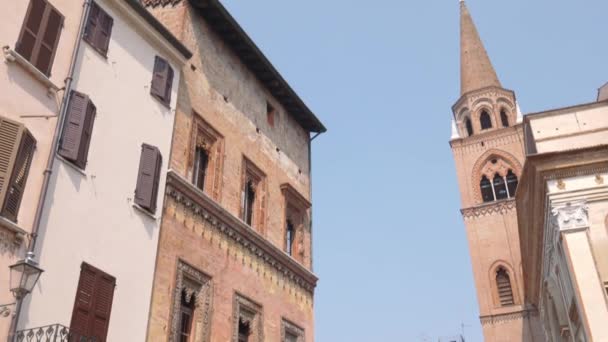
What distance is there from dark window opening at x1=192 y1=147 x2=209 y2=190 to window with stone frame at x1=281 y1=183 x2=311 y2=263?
136 inches

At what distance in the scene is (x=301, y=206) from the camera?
1797 cm

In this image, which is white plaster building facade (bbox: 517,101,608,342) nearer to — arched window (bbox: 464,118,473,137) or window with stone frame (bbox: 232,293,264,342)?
window with stone frame (bbox: 232,293,264,342)

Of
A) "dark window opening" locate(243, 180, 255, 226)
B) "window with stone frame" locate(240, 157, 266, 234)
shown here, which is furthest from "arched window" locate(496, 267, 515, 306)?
"dark window opening" locate(243, 180, 255, 226)

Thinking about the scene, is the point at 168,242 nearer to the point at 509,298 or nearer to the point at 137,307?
the point at 137,307

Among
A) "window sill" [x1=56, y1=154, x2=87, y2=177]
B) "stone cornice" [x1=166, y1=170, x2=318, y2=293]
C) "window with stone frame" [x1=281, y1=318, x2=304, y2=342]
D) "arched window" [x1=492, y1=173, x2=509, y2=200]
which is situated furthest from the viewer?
"arched window" [x1=492, y1=173, x2=509, y2=200]

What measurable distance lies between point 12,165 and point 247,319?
23.7 ft

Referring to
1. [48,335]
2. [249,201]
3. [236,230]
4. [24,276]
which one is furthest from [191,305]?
[24,276]

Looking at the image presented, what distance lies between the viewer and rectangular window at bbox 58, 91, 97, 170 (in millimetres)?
9461

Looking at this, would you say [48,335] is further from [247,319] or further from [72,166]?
[247,319]

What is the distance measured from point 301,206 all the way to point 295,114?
10.9 ft

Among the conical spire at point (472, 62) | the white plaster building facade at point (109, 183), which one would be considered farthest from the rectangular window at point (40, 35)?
the conical spire at point (472, 62)

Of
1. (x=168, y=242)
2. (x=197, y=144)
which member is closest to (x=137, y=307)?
(x=168, y=242)

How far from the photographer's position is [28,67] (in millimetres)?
8953

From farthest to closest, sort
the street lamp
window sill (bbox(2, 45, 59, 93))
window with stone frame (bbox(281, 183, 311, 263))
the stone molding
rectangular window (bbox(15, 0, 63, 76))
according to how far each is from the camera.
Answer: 1. the stone molding
2. window with stone frame (bbox(281, 183, 311, 263))
3. rectangular window (bbox(15, 0, 63, 76))
4. window sill (bbox(2, 45, 59, 93))
5. the street lamp
